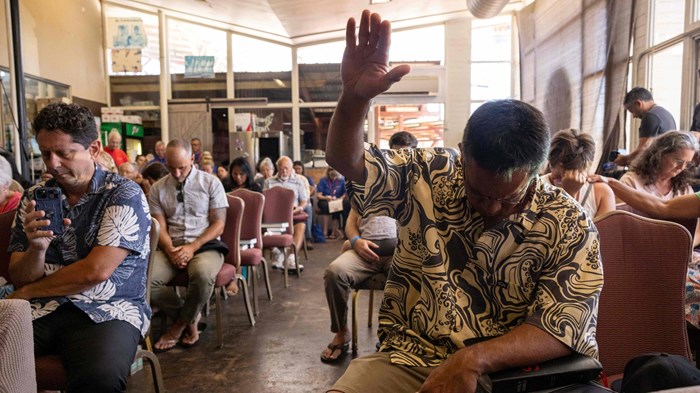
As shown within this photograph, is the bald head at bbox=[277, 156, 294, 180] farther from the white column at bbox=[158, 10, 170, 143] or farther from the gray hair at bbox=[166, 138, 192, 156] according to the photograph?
the white column at bbox=[158, 10, 170, 143]

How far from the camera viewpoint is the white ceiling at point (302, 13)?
7.27m

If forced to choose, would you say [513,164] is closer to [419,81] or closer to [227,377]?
[227,377]

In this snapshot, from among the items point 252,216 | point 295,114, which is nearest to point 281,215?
point 252,216

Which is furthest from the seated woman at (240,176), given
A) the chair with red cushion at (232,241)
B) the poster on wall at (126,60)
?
the poster on wall at (126,60)

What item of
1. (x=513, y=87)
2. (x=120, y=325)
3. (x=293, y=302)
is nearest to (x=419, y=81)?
(x=513, y=87)

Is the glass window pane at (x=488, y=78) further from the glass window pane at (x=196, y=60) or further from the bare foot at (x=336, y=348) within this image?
the bare foot at (x=336, y=348)

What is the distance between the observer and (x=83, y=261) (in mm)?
1562

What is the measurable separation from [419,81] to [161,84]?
17.1ft

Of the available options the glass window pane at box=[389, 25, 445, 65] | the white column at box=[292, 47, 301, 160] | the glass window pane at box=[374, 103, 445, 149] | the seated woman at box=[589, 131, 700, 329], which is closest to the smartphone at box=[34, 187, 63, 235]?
the seated woman at box=[589, 131, 700, 329]

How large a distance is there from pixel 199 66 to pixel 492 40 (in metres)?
5.98

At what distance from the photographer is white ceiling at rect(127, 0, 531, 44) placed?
7273 mm

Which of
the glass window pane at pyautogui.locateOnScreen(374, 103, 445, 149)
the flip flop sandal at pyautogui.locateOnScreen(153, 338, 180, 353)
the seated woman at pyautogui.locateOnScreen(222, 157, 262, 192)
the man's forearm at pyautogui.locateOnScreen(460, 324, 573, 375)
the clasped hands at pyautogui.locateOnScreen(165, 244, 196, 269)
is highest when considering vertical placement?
the glass window pane at pyautogui.locateOnScreen(374, 103, 445, 149)

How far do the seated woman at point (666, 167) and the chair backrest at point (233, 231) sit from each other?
2440 mm

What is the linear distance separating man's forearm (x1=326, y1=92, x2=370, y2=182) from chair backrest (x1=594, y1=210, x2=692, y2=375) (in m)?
0.92
